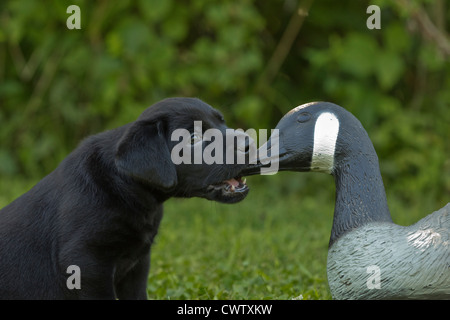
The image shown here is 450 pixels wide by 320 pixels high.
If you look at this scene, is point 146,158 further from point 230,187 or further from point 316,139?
point 316,139

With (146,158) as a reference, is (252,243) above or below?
below

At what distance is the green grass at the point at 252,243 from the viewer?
11.6 feet

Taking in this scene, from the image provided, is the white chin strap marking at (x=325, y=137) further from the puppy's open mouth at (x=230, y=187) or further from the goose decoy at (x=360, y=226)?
the puppy's open mouth at (x=230, y=187)

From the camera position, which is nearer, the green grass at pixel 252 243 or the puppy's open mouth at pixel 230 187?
the puppy's open mouth at pixel 230 187

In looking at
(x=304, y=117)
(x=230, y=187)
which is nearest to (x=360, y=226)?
(x=304, y=117)

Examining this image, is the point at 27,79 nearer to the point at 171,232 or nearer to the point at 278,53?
the point at 278,53

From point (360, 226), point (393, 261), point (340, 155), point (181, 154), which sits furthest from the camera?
point (181, 154)

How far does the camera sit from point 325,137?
2.72 metres

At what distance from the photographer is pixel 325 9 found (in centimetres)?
683

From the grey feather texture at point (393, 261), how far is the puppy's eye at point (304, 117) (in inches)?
19.0

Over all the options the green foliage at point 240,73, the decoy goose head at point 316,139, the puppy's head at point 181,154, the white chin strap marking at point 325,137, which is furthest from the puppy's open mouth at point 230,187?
the green foliage at point 240,73

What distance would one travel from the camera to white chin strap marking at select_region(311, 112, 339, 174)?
8.94ft

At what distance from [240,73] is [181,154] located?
3.47 meters

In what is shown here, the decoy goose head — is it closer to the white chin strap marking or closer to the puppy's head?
the white chin strap marking
